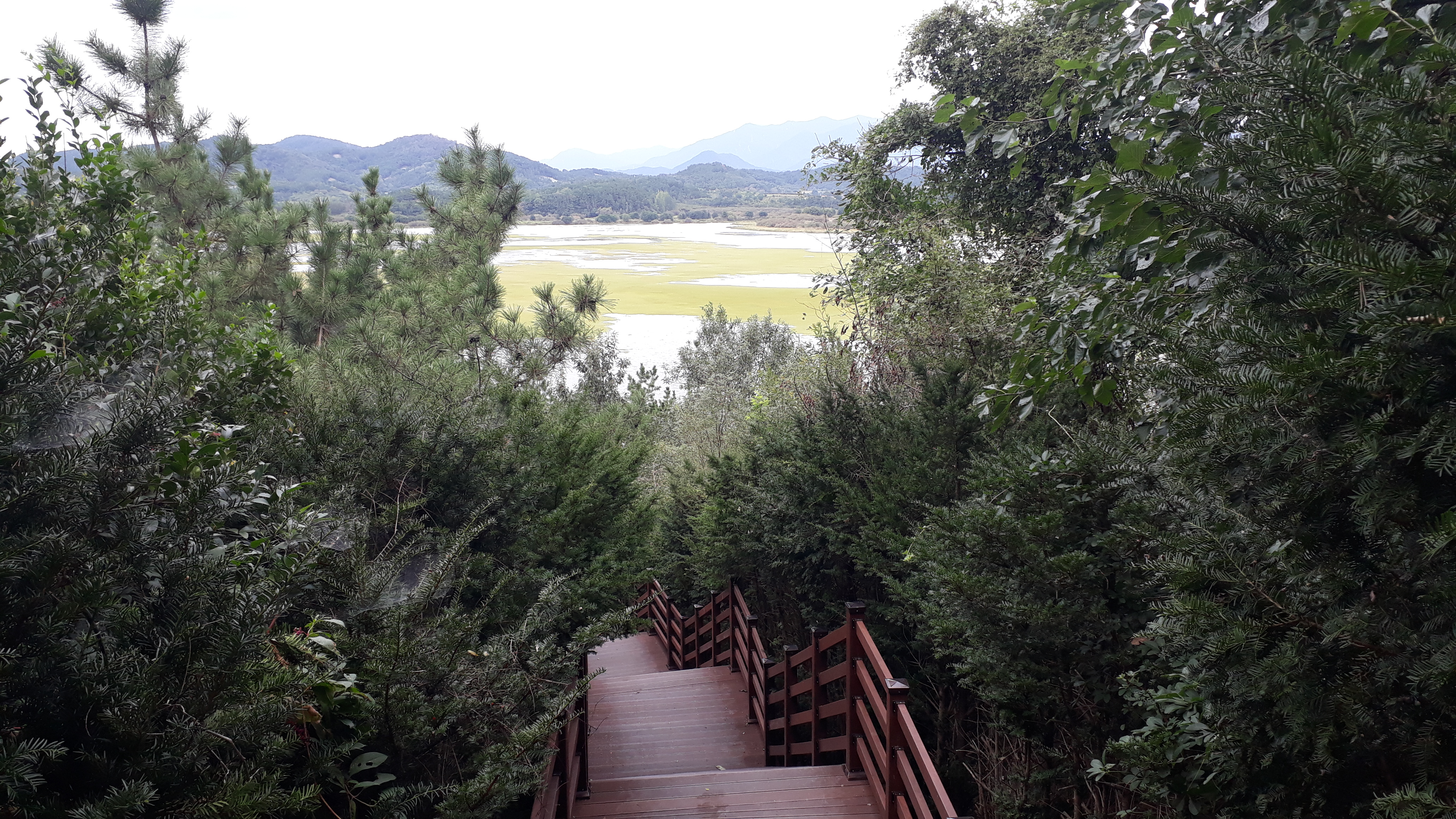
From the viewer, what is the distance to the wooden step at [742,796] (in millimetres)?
3557

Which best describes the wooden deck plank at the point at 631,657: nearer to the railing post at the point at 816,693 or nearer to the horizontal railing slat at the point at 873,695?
the railing post at the point at 816,693

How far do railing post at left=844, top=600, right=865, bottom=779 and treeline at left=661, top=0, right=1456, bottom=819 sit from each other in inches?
17.8

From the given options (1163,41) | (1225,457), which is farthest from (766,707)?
(1163,41)

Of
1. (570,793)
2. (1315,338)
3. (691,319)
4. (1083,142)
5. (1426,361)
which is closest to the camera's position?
(1426,361)

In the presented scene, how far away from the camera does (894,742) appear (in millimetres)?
3240

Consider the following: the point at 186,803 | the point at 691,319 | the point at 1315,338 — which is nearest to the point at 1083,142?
the point at 1315,338

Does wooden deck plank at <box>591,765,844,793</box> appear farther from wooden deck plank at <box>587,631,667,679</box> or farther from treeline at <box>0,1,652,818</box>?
wooden deck plank at <box>587,631,667,679</box>

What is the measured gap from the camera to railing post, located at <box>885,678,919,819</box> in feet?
10.5

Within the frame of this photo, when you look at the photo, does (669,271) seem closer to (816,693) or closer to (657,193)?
(657,193)

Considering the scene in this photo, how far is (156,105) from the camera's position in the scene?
972 cm

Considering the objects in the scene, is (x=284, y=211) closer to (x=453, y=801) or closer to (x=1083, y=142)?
(x=1083, y=142)

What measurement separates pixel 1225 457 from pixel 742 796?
2.75 meters

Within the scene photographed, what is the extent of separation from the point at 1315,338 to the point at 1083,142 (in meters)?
6.23

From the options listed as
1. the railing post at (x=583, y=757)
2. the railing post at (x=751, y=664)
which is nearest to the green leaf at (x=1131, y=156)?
the railing post at (x=583, y=757)
